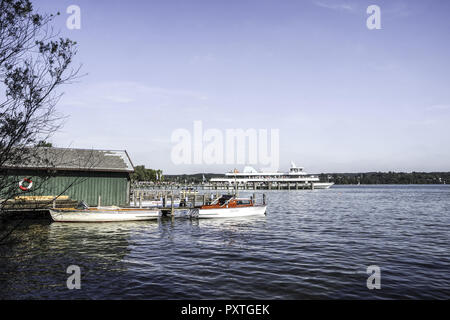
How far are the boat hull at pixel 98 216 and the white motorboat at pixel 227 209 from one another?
5.43 meters

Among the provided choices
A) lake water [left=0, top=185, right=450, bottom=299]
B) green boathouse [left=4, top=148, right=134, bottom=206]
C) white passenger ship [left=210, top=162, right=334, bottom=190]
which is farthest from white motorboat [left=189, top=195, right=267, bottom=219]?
white passenger ship [left=210, top=162, right=334, bottom=190]

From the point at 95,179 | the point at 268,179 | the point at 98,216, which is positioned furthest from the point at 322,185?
the point at 98,216

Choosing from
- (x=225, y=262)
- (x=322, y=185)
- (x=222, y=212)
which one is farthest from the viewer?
(x=322, y=185)

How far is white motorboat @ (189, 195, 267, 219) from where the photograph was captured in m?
28.7

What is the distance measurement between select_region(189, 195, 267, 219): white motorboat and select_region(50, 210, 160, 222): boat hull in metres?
5.43

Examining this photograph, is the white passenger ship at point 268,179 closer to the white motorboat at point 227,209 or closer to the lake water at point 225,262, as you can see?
the white motorboat at point 227,209

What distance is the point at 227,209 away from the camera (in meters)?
29.2

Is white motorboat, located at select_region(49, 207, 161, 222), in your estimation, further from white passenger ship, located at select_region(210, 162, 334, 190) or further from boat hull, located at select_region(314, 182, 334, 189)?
boat hull, located at select_region(314, 182, 334, 189)

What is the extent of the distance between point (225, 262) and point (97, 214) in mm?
15054

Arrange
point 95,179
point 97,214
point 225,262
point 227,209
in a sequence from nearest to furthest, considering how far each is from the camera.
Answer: point 225,262 < point 97,214 < point 95,179 < point 227,209

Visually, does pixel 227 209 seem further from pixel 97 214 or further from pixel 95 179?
pixel 95 179

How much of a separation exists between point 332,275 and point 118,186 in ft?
73.2
